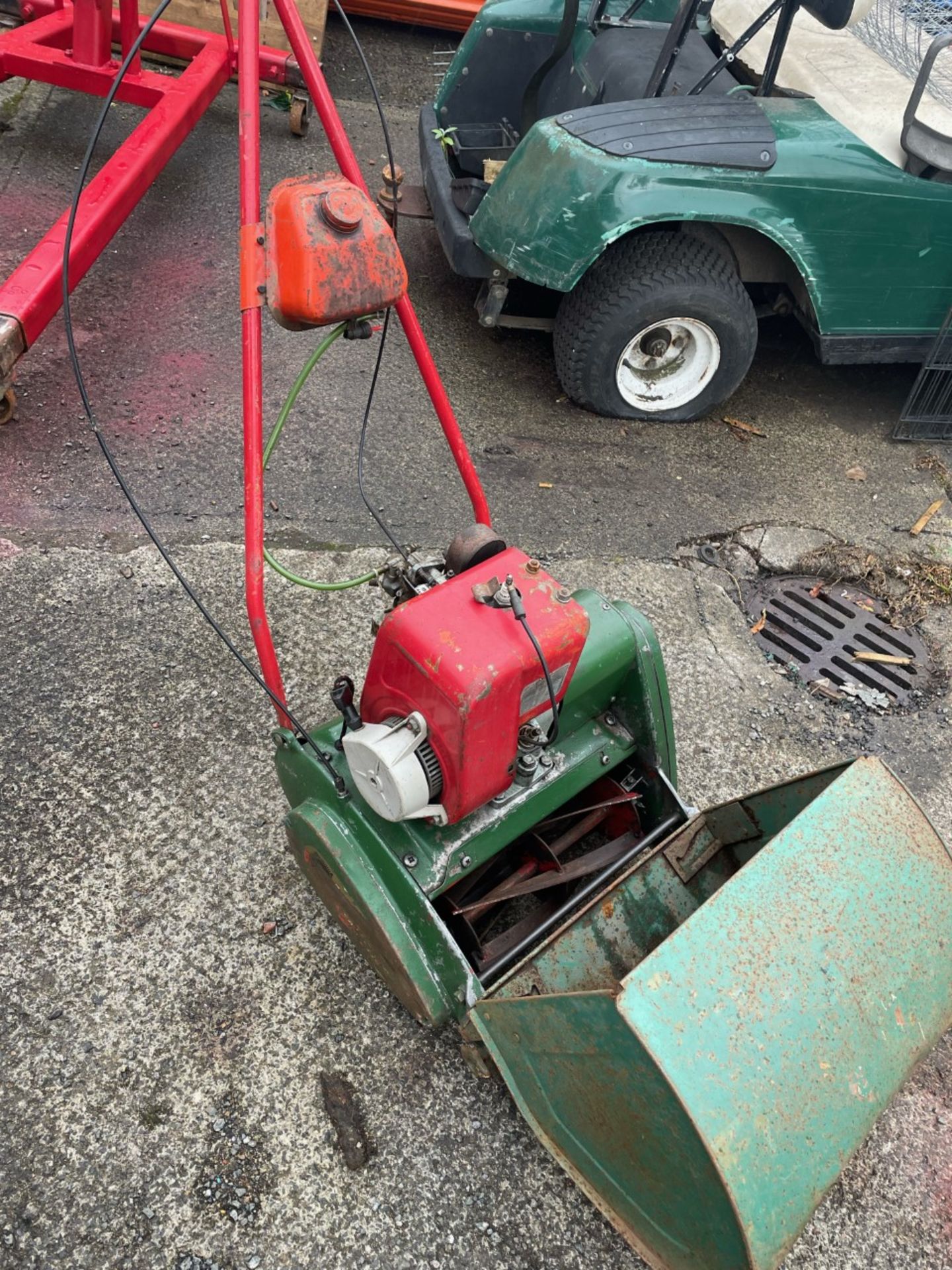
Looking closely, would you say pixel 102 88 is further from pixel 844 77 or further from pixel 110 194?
pixel 844 77

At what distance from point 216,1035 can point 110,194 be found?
7.94ft

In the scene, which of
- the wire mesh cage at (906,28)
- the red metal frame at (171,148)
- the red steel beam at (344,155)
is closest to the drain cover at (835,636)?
the red metal frame at (171,148)

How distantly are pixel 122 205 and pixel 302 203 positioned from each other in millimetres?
1807

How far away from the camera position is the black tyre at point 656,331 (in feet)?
9.73

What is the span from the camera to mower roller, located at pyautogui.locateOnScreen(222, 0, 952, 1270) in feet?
4.00

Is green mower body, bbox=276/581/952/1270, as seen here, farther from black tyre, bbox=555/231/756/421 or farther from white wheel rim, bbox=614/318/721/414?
white wheel rim, bbox=614/318/721/414

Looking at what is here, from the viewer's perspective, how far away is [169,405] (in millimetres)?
3014

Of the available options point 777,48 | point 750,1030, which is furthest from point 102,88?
point 750,1030

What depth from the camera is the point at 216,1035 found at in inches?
68.4

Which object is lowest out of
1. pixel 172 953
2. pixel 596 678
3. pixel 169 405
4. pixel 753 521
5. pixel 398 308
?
pixel 172 953

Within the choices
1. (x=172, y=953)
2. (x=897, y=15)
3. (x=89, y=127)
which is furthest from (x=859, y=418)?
(x=89, y=127)

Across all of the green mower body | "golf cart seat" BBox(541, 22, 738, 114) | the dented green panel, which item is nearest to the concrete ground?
the green mower body

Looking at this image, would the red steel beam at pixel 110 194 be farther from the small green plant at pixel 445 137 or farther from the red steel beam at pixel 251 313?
the red steel beam at pixel 251 313

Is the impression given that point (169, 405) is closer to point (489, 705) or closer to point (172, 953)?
point (172, 953)
